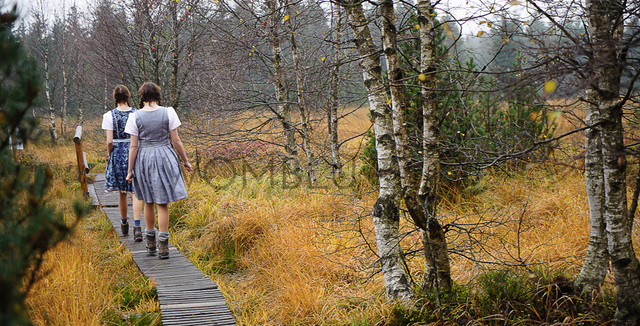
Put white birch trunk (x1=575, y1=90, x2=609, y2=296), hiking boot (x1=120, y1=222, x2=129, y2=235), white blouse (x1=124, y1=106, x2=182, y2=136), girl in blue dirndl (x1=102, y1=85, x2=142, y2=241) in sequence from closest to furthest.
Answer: white birch trunk (x1=575, y1=90, x2=609, y2=296) < white blouse (x1=124, y1=106, x2=182, y2=136) < girl in blue dirndl (x1=102, y1=85, x2=142, y2=241) < hiking boot (x1=120, y1=222, x2=129, y2=235)

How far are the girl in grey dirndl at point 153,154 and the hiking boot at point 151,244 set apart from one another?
11.8 inches

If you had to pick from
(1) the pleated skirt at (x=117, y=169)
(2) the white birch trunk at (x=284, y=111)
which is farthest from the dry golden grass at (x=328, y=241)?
(1) the pleated skirt at (x=117, y=169)

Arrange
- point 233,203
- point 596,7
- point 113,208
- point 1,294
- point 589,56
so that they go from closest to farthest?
point 1,294, point 589,56, point 596,7, point 233,203, point 113,208

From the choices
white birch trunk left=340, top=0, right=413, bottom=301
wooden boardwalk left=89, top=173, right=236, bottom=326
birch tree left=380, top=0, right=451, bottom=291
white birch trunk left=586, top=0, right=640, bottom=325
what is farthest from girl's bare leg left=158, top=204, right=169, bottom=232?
white birch trunk left=586, top=0, right=640, bottom=325

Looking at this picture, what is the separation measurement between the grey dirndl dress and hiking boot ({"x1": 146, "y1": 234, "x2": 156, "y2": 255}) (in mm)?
502

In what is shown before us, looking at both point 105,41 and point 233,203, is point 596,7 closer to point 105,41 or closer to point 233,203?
point 233,203

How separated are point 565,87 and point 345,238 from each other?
332 centimetres

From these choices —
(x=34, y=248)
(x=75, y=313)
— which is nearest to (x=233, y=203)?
(x=75, y=313)

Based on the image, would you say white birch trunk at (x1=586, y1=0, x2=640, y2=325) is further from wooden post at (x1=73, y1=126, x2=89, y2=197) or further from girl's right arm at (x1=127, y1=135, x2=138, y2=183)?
wooden post at (x1=73, y1=126, x2=89, y2=197)

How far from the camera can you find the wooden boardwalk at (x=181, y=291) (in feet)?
11.3

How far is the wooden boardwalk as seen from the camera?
11.3 ft

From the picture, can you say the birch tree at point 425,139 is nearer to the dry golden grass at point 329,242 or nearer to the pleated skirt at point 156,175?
the dry golden grass at point 329,242

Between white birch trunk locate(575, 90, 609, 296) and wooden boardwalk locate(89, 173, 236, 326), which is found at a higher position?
white birch trunk locate(575, 90, 609, 296)

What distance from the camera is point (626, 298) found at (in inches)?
98.8
